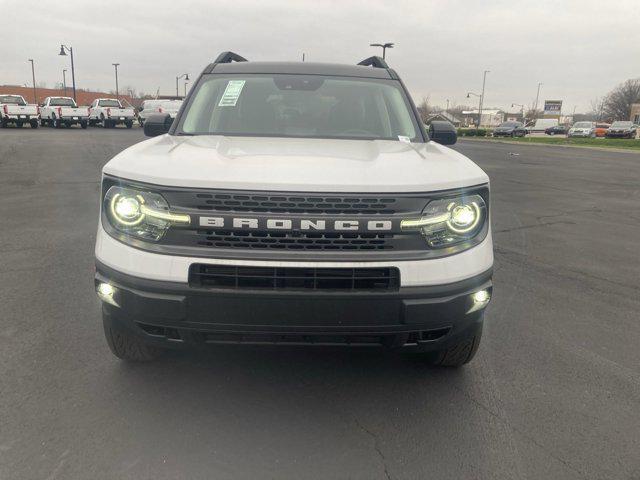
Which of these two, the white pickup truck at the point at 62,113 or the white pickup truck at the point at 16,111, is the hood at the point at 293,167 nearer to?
the white pickup truck at the point at 16,111

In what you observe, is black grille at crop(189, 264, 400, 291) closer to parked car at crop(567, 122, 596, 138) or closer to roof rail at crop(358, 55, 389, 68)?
roof rail at crop(358, 55, 389, 68)

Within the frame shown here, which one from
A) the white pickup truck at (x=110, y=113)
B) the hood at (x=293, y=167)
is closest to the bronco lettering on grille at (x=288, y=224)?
the hood at (x=293, y=167)

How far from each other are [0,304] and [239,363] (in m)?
2.17

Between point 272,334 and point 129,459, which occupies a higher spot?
point 272,334

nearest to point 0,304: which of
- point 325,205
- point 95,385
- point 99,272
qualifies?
point 95,385

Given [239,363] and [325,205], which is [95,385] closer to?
[239,363]

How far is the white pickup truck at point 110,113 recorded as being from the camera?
3412cm

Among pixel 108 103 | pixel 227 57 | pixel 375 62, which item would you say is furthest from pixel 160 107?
pixel 375 62

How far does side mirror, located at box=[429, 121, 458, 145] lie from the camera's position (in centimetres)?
396

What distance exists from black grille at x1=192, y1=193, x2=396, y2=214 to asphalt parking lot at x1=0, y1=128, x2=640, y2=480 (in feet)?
2.60

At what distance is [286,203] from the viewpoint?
7.66ft

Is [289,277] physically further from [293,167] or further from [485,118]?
[485,118]

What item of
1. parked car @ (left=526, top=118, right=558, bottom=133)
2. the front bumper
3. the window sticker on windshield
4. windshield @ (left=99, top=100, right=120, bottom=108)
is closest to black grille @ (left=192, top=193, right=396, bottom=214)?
the front bumper

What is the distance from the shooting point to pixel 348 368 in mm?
3178
